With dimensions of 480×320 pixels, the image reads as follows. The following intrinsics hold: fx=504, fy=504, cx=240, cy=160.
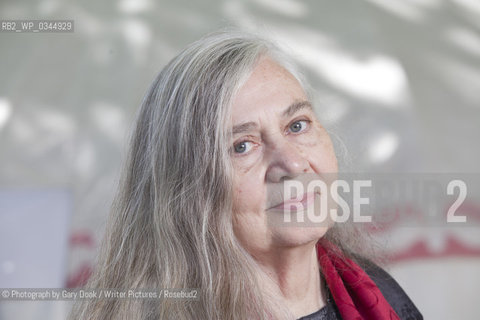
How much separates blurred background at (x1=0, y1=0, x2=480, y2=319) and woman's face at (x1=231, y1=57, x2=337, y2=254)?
127cm

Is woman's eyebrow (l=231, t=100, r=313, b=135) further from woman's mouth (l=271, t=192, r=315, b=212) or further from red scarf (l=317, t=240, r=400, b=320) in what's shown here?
red scarf (l=317, t=240, r=400, b=320)

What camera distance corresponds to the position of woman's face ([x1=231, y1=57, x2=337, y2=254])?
877 millimetres

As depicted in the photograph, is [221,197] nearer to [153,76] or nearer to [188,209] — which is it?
[188,209]

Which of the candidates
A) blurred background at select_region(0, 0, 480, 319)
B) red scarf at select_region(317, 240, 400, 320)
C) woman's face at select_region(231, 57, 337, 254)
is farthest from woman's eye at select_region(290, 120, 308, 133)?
blurred background at select_region(0, 0, 480, 319)

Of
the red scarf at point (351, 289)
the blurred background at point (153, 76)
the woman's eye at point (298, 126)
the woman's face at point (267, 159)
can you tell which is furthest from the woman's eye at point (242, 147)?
the blurred background at point (153, 76)

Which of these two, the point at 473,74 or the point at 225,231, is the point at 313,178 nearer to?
the point at 225,231

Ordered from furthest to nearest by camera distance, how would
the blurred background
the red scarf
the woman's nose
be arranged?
the blurred background → the red scarf → the woman's nose

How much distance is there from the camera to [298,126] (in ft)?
3.18

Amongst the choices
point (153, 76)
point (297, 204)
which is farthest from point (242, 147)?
point (153, 76)

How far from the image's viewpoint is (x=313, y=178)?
92 cm

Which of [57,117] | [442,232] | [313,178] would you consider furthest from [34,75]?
[442,232]

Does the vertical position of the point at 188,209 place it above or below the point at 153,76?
below

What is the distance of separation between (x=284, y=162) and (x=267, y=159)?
3 centimetres

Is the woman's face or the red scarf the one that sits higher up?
the woman's face
